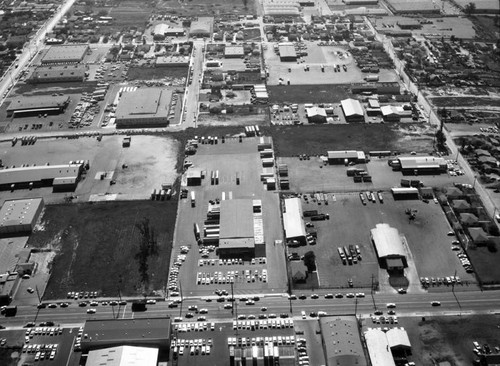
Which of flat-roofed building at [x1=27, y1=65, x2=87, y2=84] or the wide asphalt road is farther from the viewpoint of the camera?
flat-roofed building at [x1=27, y1=65, x2=87, y2=84]

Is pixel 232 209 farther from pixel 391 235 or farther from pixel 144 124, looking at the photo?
pixel 144 124

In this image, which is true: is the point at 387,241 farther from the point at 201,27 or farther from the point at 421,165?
the point at 201,27

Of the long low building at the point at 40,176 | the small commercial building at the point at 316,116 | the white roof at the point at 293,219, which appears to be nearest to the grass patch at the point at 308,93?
the small commercial building at the point at 316,116

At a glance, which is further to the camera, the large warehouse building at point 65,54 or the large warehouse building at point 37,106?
the large warehouse building at point 65,54

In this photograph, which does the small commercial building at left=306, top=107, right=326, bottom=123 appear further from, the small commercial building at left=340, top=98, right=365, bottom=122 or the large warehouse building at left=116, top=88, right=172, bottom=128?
the large warehouse building at left=116, top=88, right=172, bottom=128

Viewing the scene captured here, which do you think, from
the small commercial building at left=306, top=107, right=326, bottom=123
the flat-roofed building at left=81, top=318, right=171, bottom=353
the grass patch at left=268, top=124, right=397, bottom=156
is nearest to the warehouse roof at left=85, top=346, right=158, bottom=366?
the flat-roofed building at left=81, top=318, right=171, bottom=353

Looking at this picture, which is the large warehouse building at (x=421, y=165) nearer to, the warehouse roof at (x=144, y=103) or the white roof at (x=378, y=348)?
the white roof at (x=378, y=348)
